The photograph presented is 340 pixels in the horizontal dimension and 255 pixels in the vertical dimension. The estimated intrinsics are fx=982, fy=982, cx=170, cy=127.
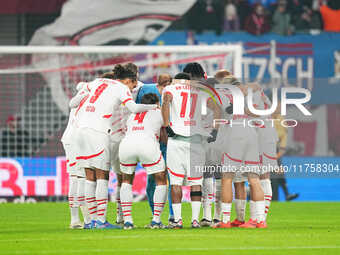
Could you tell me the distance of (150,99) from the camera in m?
11.5

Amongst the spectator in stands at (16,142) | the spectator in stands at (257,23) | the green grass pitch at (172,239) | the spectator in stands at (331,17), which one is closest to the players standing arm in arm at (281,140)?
the spectator in stands at (16,142)

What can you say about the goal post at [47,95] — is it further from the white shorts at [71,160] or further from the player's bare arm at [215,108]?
the player's bare arm at [215,108]

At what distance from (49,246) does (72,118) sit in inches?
115

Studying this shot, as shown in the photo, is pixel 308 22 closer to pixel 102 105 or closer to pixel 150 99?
pixel 150 99

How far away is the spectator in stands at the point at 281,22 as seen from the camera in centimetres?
2586

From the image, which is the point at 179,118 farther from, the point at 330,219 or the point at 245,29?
the point at 245,29

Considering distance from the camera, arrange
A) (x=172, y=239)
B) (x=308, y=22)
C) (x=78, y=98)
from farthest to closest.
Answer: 1. (x=308, y=22)
2. (x=78, y=98)
3. (x=172, y=239)

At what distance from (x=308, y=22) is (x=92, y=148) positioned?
618 inches

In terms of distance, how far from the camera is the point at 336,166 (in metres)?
18.2

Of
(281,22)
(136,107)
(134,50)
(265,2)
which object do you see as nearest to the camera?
(136,107)

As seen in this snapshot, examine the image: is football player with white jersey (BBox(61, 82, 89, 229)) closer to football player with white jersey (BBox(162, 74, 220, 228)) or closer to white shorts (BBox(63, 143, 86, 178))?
white shorts (BBox(63, 143, 86, 178))

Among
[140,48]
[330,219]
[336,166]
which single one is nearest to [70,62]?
[140,48]

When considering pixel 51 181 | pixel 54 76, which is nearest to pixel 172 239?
pixel 51 181

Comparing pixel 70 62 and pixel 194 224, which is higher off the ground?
pixel 70 62
